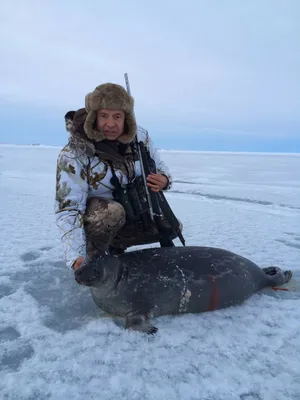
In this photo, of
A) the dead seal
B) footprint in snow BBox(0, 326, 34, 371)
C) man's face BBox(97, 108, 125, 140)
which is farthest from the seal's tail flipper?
footprint in snow BBox(0, 326, 34, 371)

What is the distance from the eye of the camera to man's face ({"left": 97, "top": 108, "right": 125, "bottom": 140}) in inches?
109

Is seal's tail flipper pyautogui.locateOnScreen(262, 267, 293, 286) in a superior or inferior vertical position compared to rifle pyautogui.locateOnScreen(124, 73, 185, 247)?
inferior

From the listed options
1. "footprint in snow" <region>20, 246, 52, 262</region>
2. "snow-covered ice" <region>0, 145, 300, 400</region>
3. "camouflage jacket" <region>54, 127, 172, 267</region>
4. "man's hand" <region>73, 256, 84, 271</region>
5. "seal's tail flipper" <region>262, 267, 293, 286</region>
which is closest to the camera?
"snow-covered ice" <region>0, 145, 300, 400</region>

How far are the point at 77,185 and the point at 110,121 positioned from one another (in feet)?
1.92

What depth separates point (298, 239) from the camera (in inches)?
167

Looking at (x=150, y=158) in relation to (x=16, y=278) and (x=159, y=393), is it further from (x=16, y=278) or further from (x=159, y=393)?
(x=159, y=393)

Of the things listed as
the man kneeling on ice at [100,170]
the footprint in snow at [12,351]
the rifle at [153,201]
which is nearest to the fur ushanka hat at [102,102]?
the man kneeling on ice at [100,170]

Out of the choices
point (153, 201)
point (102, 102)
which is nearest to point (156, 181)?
point (153, 201)

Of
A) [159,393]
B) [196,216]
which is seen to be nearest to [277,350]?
[159,393]

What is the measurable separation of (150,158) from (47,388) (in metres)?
2.07

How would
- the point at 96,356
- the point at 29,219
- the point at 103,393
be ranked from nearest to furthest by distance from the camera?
the point at 103,393
the point at 96,356
the point at 29,219

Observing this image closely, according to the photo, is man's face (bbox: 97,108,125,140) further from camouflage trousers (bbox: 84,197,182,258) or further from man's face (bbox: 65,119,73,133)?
camouflage trousers (bbox: 84,197,182,258)

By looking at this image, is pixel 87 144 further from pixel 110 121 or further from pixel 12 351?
pixel 12 351

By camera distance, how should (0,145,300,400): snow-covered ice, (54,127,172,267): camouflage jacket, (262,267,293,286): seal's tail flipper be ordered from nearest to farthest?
(0,145,300,400): snow-covered ice
(54,127,172,267): camouflage jacket
(262,267,293,286): seal's tail flipper
